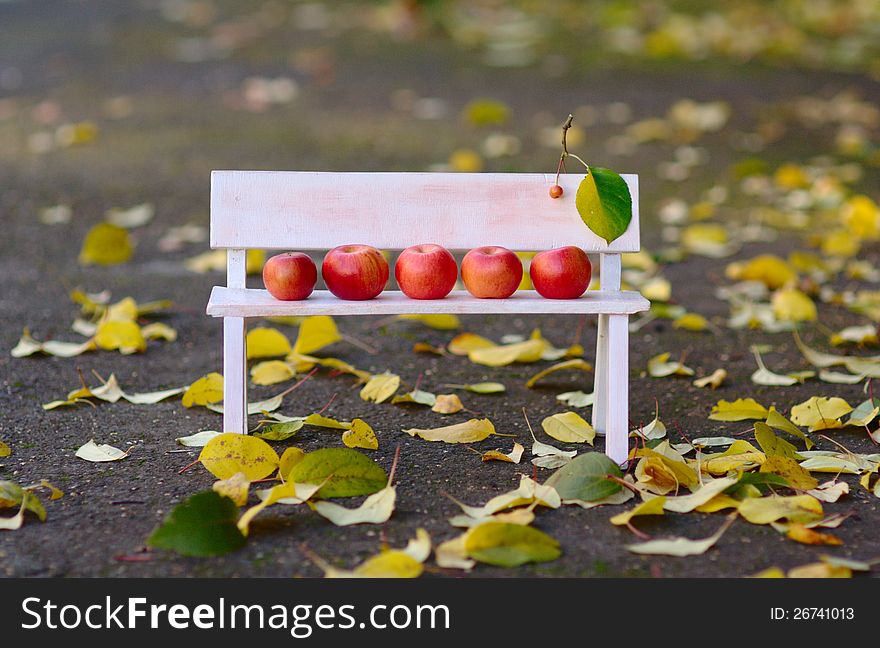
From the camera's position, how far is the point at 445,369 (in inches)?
143

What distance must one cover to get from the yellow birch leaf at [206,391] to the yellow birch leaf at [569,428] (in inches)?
38.6

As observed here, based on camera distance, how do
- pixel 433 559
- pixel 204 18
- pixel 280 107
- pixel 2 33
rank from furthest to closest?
pixel 204 18 → pixel 2 33 → pixel 280 107 → pixel 433 559

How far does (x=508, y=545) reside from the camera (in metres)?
2.22

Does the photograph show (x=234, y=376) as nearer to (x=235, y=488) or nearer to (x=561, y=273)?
(x=235, y=488)

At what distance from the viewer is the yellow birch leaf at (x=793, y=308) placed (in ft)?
13.4

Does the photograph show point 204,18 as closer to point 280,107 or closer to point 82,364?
point 280,107

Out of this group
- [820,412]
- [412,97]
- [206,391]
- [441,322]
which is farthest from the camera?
[412,97]

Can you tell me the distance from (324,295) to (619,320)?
0.79m

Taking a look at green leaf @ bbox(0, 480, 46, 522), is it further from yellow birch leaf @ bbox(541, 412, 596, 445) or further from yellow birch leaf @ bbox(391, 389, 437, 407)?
yellow birch leaf @ bbox(541, 412, 596, 445)

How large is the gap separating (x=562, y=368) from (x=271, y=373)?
98 cm

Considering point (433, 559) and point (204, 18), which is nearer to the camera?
point (433, 559)

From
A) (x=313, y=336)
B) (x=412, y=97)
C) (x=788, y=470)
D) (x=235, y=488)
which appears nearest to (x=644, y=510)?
(x=788, y=470)

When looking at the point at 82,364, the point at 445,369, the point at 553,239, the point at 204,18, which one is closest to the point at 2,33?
the point at 204,18

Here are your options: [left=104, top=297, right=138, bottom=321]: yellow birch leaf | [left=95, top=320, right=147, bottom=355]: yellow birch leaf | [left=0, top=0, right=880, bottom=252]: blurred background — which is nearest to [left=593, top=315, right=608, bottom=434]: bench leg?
[left=95, top=320, right=147, bottom=355]: yellow birch leaf
